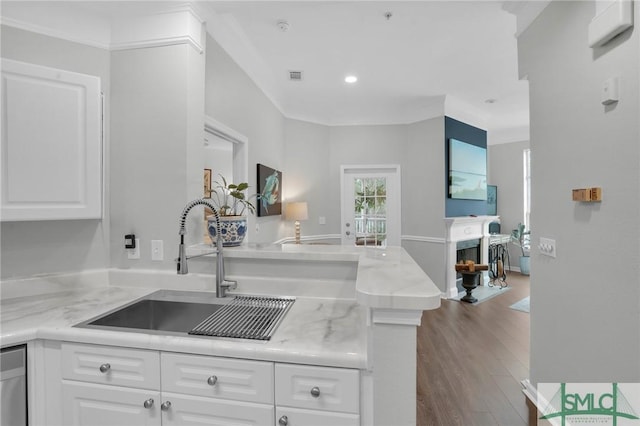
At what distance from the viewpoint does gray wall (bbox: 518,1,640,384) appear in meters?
1.35

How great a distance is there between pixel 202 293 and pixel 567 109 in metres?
2.35

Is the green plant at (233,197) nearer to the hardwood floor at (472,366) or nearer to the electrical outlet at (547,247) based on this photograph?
the hardwood floor at (472,366)

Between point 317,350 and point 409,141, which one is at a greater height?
point 409,141

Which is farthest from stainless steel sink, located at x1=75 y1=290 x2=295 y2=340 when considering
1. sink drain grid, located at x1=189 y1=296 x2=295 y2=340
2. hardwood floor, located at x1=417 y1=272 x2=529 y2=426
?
hardwood floor, located at x1=417 y1=272 x2=529 y2=426

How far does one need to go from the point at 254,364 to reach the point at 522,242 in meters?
6.30

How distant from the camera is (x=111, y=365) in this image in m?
1.15

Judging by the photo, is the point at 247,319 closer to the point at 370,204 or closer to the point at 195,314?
the point at 195,314

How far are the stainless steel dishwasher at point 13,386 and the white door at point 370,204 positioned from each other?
13.5 ft

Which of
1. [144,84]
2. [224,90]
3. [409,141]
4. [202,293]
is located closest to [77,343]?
[202,293]

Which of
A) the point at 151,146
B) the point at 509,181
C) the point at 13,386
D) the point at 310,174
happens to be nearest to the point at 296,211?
the point at 310,174

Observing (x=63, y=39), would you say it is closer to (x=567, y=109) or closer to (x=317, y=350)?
(x=317, y=350)

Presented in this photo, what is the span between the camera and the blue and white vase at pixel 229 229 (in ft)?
5.91

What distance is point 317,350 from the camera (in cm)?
103

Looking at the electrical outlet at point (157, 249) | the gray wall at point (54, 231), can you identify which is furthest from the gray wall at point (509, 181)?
the gray wall at point (54, 231)
